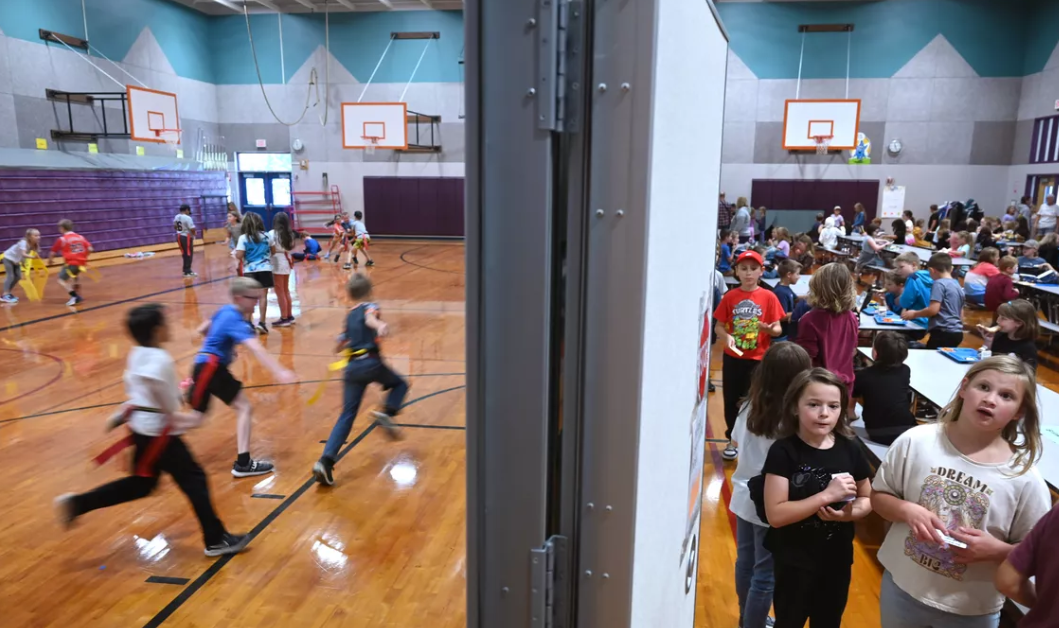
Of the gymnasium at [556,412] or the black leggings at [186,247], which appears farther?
the black leggings at [186,247]

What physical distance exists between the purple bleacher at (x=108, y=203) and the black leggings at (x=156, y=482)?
1486 cm

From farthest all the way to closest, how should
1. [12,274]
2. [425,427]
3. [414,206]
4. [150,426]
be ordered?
1. [414,206]
2. [12,274]
3. [425,427]
4. [150,426]

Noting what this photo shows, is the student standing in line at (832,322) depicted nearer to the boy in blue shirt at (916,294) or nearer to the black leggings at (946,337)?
the black leggings at (946,337)

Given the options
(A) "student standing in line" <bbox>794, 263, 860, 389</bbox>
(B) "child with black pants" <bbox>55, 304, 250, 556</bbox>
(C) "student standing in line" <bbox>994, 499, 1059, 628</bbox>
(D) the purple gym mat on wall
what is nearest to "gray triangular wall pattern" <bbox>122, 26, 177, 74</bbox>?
(D) the purple gym mat on wall

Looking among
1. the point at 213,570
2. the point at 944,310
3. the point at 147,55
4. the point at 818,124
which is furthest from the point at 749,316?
the point at 147,55

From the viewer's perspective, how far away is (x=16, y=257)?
1123 cm

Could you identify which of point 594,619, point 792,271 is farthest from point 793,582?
point 792,271

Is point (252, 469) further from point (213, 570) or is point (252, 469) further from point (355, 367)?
point (213, 570)

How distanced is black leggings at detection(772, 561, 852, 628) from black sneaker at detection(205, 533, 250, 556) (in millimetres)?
3041

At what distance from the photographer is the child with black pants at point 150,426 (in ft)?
12.0

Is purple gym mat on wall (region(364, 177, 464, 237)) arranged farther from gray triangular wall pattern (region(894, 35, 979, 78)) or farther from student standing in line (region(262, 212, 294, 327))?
gray triangular wall pattern (region(894, 35, 979, 78))

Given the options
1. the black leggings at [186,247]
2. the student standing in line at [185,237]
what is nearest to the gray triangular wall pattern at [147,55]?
the student standing in line at [185,237]

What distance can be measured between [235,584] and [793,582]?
2.90 meters

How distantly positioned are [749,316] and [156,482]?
393cm
